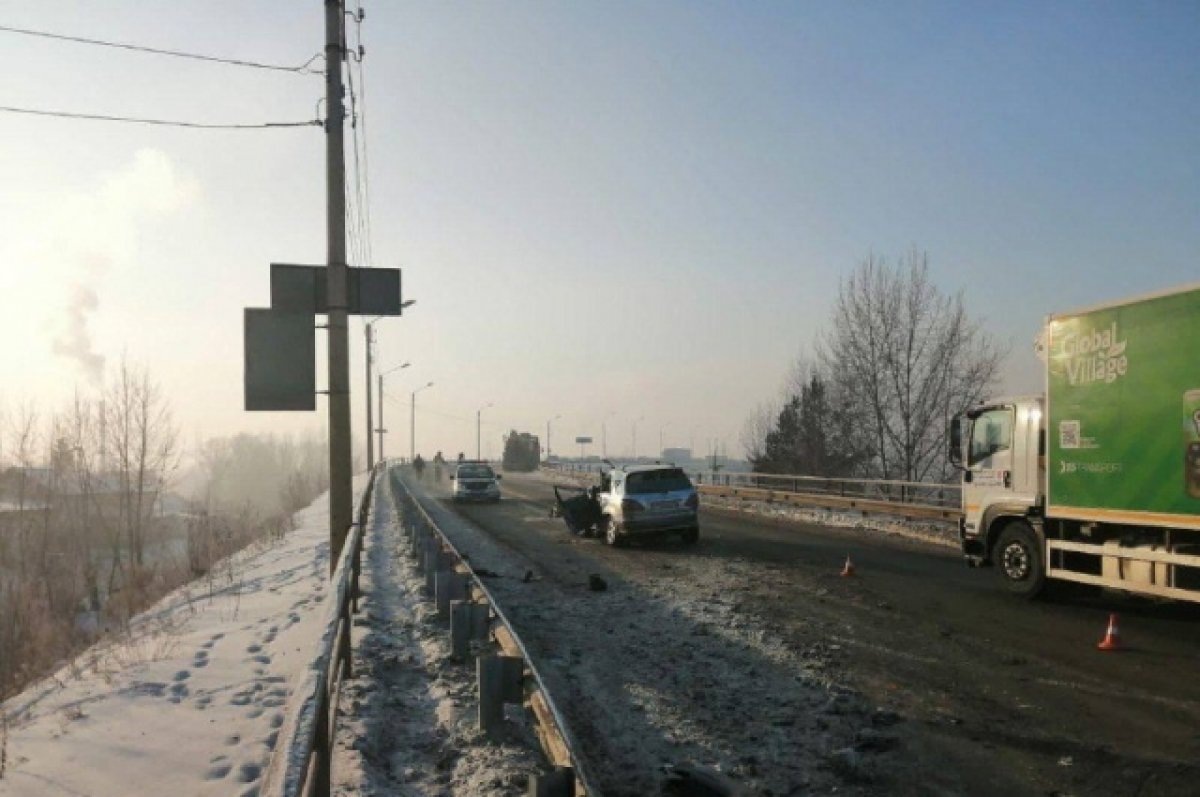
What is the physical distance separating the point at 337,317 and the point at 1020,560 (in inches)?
401

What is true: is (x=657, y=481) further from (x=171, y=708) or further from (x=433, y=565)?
(x=171, y=708)

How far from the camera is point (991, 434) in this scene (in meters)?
13.7

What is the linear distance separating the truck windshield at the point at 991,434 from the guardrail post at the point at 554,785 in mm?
10692

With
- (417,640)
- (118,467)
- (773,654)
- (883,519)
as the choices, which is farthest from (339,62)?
(118,467)

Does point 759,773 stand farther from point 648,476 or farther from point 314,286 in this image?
point 648,476

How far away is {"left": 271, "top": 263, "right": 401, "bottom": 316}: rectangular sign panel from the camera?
11.9 m

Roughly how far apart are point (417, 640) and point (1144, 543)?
8657 millimetres

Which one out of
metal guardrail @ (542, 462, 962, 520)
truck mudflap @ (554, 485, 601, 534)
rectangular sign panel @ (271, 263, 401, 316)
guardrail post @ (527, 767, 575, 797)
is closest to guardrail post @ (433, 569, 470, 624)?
rectangular sign panel @ (271, 263, 401, 316)

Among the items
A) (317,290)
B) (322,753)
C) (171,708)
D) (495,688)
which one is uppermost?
(317,290)

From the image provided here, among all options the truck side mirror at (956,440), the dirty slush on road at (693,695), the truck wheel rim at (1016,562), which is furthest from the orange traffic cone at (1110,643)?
the truck side mirror at (956,440)

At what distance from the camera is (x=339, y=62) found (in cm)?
1225

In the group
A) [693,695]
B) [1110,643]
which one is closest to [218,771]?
[693,695]

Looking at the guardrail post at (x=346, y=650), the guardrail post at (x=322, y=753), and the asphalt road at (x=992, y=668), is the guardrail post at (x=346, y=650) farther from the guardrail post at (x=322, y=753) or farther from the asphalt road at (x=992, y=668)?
the asphalt road at (x=992, y=668)

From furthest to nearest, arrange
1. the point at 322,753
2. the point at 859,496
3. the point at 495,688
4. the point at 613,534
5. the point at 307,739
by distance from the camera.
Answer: the point at 859,496
the point at 613,534
the point at 495,688
the point at 322,753
the point at 307,739
